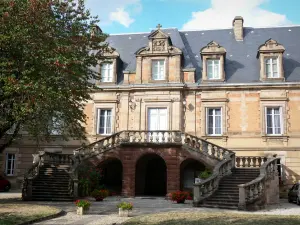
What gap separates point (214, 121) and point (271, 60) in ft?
17.8

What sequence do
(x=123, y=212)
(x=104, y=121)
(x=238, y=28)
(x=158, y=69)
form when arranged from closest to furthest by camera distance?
(x=123, y=212)
(x=158, y=69)
(x=104, y=121)
(x=238, y=28)

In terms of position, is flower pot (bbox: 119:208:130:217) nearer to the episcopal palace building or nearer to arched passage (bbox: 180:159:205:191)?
the episcopal palace building

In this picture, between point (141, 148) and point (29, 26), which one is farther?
point (141, 148)

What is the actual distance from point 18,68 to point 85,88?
3.30 metres

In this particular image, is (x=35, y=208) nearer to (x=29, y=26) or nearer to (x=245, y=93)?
(x=29, y=26)

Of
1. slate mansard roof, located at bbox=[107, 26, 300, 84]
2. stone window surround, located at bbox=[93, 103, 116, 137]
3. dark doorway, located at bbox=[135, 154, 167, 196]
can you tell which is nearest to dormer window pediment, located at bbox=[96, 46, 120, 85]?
slate mansard roof, located at bbox=[107, 26, 300, 84]

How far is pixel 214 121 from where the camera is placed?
24672 mm

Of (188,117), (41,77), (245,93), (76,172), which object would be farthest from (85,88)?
(245,93)

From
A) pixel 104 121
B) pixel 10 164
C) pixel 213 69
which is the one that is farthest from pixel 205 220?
pixel 10 164

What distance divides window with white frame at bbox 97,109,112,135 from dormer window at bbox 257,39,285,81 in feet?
34.1

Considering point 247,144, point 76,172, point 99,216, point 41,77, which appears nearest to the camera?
point 99,216

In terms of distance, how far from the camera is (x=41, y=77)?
637 inches

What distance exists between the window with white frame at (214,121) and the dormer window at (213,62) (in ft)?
6.98

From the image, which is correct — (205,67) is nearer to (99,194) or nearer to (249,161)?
(249,161)
